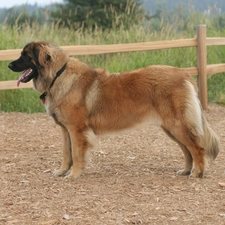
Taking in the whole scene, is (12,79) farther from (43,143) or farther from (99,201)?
(99,201)

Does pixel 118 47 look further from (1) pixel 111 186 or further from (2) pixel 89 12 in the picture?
(2) pixel 89 12

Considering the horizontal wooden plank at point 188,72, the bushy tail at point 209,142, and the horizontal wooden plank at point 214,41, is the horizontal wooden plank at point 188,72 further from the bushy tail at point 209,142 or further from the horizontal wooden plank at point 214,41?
the bushy tail at point 209,142

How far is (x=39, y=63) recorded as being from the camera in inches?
220

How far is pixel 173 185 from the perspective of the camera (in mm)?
5297

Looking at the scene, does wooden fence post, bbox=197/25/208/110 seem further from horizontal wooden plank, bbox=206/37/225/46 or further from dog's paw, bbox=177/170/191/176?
dog's paw, bbox=177/170/191/176

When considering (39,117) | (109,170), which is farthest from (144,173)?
(39,117)

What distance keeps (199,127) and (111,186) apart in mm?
1114

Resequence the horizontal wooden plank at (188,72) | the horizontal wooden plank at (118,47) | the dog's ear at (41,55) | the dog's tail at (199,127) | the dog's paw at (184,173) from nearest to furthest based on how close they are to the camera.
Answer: the dog's tail at (199,127), the dog's ear at (41,55), the dog's paw at (184,173), the horizontal wooden plank at (188,72), the horizontal wooden plank at (118,47)

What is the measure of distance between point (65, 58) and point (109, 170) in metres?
1.38

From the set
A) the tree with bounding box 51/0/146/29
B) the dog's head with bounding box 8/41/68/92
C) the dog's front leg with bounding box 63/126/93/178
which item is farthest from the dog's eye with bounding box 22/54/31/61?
the tree with bounding box 51/0/146/29

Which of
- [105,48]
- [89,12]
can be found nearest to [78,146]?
[105,48]

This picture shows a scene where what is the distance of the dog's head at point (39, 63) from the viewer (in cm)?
557

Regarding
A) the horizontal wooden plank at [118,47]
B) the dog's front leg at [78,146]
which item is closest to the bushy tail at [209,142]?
the dog's front leg at [78,146]

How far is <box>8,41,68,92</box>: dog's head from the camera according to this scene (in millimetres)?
5570
